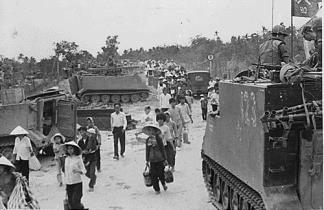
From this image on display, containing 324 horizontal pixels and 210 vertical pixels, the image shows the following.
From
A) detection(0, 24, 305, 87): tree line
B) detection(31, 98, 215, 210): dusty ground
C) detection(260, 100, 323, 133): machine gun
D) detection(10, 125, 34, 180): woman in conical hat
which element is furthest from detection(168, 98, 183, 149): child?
detection(0, 24, 305, 87): tree line

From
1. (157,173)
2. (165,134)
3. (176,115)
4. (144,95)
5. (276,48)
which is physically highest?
(276,48)

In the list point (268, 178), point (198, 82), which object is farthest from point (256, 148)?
point (198, 82)

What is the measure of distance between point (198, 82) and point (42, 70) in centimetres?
1415

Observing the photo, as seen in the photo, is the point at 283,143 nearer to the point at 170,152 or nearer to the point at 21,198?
the point at 21,198

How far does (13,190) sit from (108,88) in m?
23.9

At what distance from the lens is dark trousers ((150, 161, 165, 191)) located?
9533mm

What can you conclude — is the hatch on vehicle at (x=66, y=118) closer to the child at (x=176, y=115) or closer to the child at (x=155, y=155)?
the child at (x=176, y=115)

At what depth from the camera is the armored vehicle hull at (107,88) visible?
94.7 ft

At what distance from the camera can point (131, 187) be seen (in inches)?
414

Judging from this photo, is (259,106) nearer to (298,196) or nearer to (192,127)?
(298,196)

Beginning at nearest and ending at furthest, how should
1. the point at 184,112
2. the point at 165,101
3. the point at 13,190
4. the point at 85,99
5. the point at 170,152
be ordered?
1. the point at 13,190
2. the point at 170,152
3. the point at 184,112
4. the point at 165,101
5. the point at 85,99

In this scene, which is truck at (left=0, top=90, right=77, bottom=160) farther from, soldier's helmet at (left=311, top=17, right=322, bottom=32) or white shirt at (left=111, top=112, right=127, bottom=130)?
soldier's helmet at (left=311, top=17, right=322, bottom=32)

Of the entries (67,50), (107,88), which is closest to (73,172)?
(107,88)

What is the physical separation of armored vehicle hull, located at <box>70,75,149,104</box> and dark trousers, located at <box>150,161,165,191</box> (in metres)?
19.3
